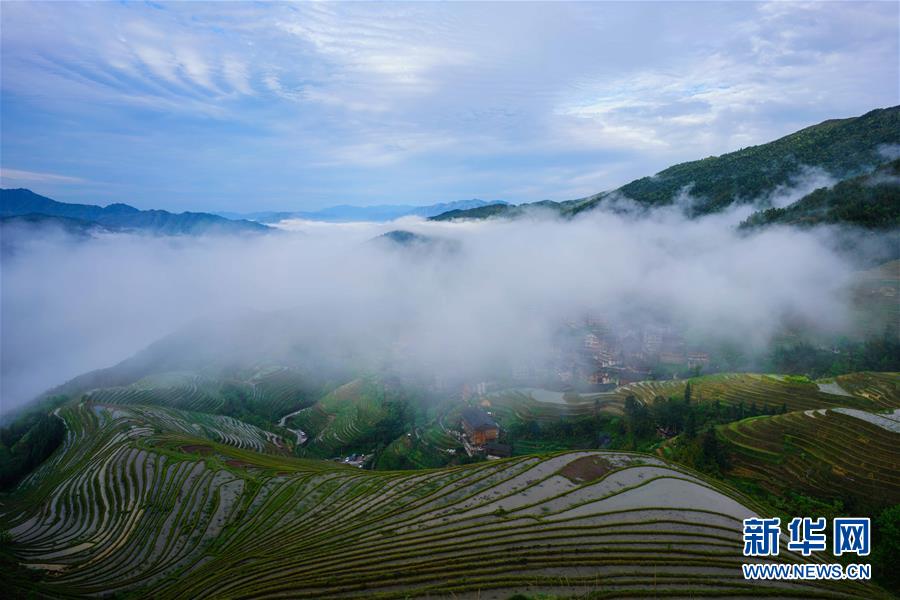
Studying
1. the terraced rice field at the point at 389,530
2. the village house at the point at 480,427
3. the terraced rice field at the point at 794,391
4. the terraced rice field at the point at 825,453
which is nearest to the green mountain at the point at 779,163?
the terraced rice field at the point at 794,391

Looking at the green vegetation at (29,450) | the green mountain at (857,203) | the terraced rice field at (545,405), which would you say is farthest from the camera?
the green mountain at (857,203)

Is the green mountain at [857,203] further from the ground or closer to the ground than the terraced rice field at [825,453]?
further from the ground

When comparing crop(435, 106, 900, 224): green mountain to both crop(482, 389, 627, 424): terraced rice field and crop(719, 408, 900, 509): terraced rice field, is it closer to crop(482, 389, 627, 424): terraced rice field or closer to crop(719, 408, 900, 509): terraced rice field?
crop(482, 389, 627, 424): terraced rice field

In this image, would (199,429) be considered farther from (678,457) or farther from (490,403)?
(678,457)

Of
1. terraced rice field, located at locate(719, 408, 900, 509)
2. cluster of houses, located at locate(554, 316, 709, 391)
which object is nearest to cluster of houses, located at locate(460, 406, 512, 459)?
cluster of houses, located at locate(554, 316, 709, 391)

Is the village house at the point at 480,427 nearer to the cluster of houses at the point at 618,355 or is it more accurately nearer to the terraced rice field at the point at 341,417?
the cluster of houses at the point at 618,355

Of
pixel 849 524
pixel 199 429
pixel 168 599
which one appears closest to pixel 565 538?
pixel 849 524

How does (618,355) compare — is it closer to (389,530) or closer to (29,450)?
(389,530)
